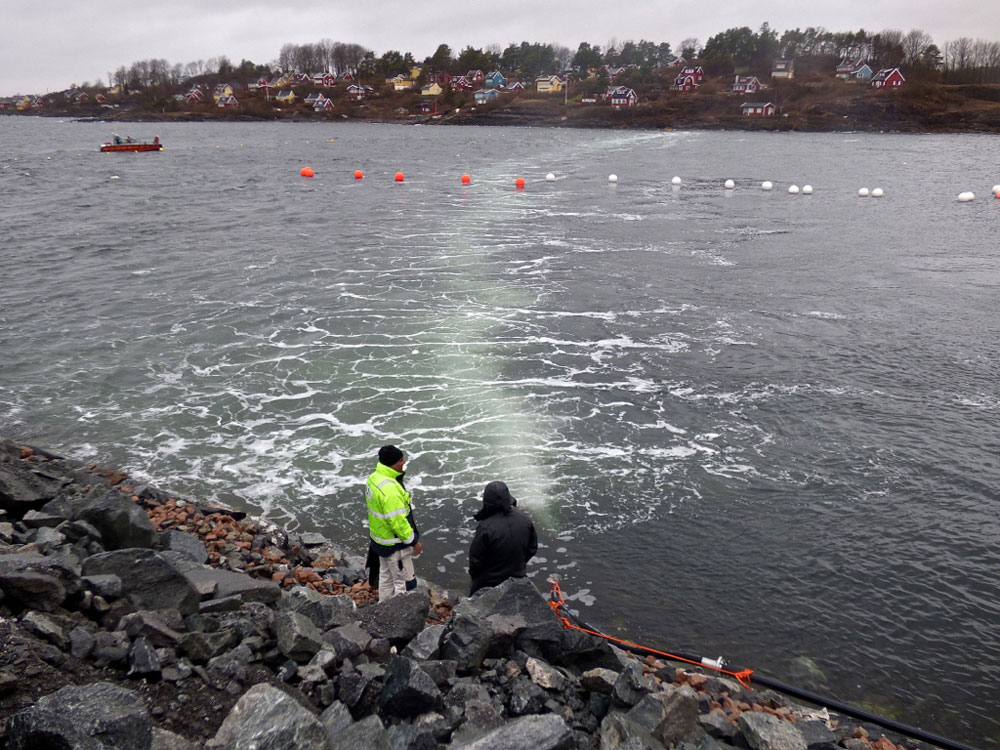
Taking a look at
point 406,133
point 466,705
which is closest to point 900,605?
point 466,705

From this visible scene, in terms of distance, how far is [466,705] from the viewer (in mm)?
5656

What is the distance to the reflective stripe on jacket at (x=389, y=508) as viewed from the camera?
764 centimetres

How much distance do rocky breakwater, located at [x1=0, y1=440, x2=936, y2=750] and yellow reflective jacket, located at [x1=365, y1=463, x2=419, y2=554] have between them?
2.83ft

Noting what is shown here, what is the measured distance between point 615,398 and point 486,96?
551 feet

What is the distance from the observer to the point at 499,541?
7.53 m

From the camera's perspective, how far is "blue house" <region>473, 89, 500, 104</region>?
166 m

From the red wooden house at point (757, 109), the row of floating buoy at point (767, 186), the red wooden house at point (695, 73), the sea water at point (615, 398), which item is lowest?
the sea water at point (615, 398)

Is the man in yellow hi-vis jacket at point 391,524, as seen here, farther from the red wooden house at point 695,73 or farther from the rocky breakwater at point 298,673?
the red wooden house at point 695,73

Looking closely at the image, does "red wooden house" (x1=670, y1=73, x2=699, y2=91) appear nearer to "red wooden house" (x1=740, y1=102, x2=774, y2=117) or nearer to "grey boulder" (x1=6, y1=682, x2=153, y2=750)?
"red wooden house" (x1=740, y1=102, x2=774, y2=117)

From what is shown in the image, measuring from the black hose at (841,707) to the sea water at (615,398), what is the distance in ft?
1.75

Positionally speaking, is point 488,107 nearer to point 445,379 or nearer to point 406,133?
point 406,133

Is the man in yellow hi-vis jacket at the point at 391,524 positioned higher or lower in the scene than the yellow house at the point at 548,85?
lower

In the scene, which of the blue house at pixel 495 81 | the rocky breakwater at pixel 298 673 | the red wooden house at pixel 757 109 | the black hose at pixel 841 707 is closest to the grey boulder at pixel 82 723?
the rocky breakwater at pixel 298 673

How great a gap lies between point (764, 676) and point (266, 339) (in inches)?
597
